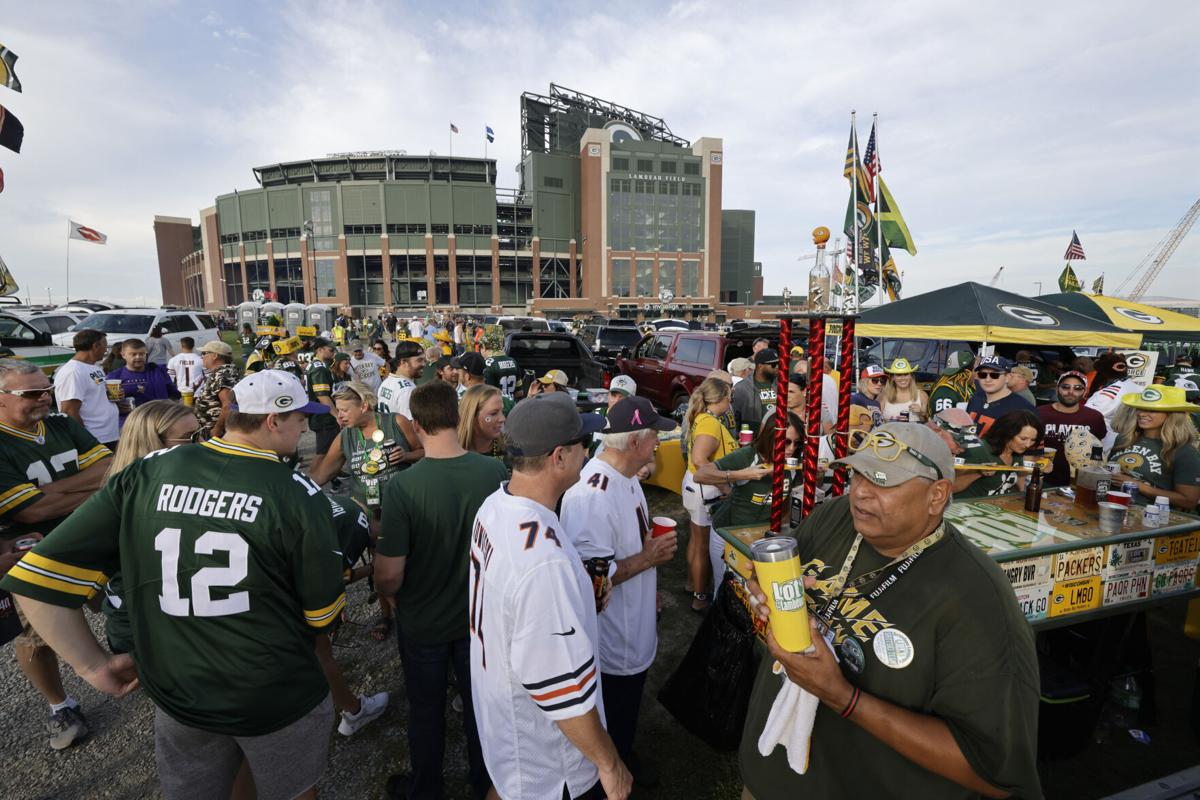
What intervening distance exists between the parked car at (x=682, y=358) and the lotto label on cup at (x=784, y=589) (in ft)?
25.4

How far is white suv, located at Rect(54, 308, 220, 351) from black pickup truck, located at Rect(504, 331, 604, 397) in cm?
1280

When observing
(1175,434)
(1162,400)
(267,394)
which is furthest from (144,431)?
(1175,434)

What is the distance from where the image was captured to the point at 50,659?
132 inches

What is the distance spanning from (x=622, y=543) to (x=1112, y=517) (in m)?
3.24

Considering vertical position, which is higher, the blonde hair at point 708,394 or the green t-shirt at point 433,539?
the blonde hair at point 708,394

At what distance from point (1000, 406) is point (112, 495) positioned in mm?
6860

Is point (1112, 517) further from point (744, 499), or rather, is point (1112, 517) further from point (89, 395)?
point (89, 395)

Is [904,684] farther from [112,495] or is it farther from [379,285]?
[379,285]

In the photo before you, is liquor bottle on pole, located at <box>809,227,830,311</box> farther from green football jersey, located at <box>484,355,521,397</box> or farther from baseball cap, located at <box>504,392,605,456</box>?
green football jersey, located at <box>484,355,521,397</box>

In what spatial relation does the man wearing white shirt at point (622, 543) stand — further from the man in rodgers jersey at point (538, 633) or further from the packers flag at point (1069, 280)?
the packers flag at point (1069, 280)

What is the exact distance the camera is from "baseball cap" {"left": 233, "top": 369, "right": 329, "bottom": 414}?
2.06 m

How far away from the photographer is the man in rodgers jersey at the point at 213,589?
6.27 ft

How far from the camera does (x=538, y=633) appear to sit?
1598 mm

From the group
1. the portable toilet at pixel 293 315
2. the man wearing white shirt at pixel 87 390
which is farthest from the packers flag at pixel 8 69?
the portable toilet at pixel 293 315
